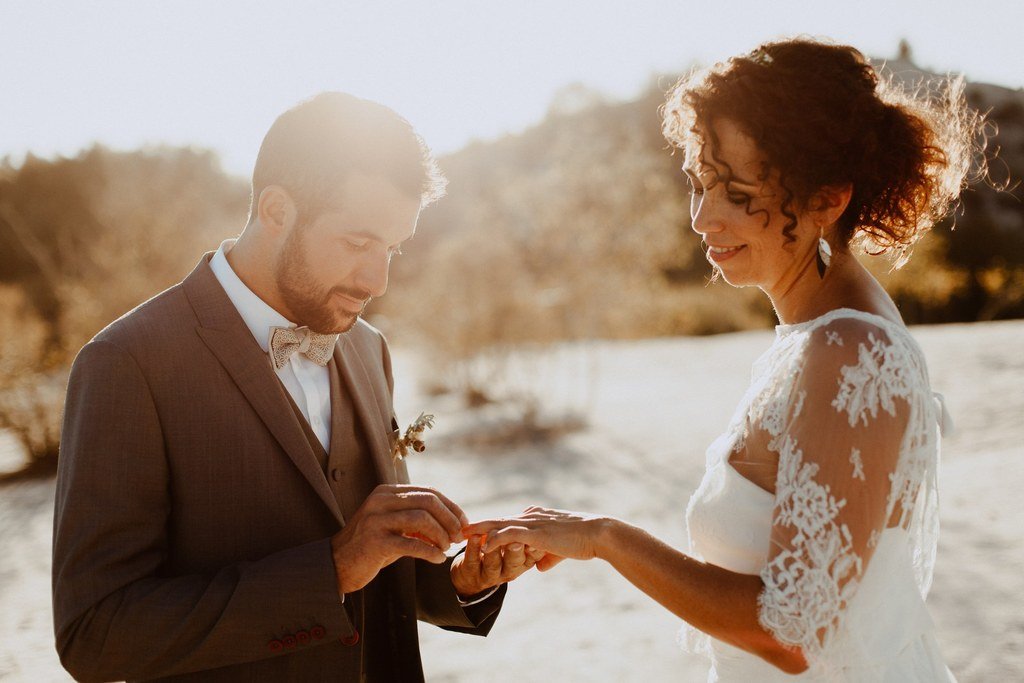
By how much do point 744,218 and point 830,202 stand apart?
0.66 feet

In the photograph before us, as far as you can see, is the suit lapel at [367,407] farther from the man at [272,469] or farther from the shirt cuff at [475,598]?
the shirt cuff at [475,598]

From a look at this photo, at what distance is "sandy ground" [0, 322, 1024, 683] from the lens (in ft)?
16.0

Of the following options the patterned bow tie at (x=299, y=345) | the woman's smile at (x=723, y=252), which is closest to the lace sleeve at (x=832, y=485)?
the woman's smile at (x=723, y=252)

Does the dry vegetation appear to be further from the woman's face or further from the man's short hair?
the woman's face

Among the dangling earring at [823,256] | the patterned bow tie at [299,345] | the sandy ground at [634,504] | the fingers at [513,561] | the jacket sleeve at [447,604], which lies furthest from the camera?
the sandy ground at [634,504]

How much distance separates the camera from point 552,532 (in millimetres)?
1966

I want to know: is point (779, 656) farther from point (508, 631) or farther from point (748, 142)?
point (508, 631)

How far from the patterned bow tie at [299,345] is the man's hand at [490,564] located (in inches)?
26.1

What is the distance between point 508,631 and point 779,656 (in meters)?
4.03

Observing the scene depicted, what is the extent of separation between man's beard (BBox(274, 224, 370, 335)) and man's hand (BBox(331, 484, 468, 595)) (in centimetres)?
55

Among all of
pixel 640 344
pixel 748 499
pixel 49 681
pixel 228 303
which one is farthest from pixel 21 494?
pixel 640 344

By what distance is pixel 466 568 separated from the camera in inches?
90.1

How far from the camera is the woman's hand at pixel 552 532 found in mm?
1926

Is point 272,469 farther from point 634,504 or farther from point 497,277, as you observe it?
point 497,277
